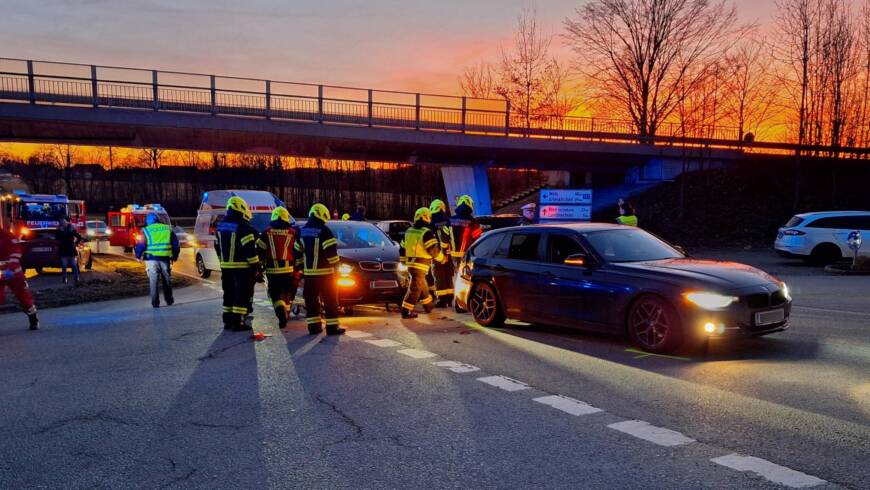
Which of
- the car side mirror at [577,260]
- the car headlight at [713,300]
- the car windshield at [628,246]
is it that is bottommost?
the car headlight at [713,300]

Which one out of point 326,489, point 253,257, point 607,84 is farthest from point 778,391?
point 607,84

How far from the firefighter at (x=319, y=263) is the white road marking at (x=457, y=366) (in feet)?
8.07

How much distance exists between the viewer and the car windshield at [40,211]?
70.4 feet

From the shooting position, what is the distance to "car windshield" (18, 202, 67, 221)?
21453mm

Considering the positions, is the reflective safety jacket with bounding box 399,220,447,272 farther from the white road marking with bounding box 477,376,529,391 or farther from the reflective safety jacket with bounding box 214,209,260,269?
the white road marking with bounding box 477,376,529,391

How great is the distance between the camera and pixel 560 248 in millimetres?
8703

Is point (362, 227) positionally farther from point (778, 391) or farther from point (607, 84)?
point (607, 84)

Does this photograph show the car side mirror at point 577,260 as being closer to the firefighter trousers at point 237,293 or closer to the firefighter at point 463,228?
the firefighter at point 463,228

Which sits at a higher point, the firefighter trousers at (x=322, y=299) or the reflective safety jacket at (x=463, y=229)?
the reflective safety jacket at (x=463, y=229)

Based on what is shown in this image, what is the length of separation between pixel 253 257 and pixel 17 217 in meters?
16.1

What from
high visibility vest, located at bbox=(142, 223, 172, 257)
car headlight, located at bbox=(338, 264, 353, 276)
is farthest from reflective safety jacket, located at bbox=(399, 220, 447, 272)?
high visibility vest, located at bbox=(142, 223, 172, 257)

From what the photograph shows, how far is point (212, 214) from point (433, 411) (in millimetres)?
14836

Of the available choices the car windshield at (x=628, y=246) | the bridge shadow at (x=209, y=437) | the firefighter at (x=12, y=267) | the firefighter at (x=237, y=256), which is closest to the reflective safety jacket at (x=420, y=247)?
the firefighter at (x=237, y=256)

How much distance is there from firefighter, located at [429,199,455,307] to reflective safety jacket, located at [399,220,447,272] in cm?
25
